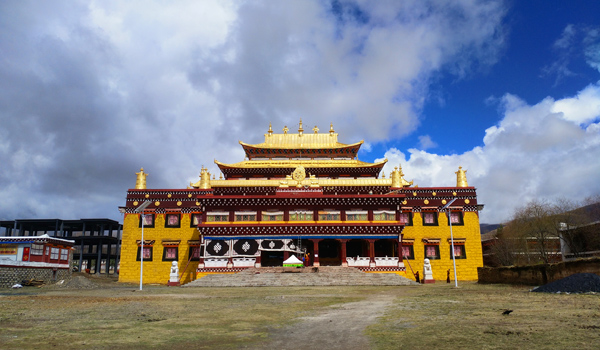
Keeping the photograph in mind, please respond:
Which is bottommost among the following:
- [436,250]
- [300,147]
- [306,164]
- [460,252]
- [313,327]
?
[313,327]

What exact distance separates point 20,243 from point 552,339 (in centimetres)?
4311

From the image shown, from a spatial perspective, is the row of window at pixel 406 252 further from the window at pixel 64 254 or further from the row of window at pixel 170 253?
the window at pixel 64 254

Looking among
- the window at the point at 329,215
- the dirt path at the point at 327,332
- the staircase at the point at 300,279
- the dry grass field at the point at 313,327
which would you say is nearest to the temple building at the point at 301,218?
the window at the point at 329,215

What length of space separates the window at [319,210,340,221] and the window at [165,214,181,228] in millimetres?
16789

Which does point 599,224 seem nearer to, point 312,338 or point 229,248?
point 229,248

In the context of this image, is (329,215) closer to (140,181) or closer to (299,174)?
(299,174)

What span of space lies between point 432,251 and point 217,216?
23.7m

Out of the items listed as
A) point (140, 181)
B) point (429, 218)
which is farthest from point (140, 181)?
point (429, 218)

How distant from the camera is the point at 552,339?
8.50 meters

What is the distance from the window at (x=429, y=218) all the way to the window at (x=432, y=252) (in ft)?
8.04

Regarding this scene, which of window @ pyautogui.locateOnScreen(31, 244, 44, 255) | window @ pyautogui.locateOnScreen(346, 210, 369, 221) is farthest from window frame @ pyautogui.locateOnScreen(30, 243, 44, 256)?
window @ pyautogui.locateOnScreen(346, 210, 369, 221)

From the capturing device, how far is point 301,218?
43844 mm

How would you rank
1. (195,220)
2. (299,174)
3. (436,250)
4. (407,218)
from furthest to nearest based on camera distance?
1. (195,220)
2. (407,218)
3. (436,250)
4. (299,174)

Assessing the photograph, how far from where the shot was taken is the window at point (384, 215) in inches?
1722
